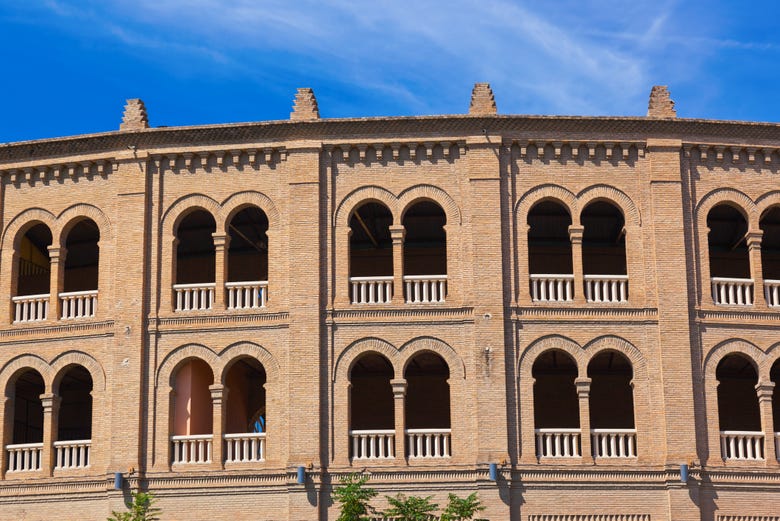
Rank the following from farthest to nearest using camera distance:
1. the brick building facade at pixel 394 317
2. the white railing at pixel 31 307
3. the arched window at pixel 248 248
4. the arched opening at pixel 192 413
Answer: the arched window at pixel 248 248
the white railing at pixel 31 307
the arched opening at pixel 192 413
the brick building facade at pixel 394 317

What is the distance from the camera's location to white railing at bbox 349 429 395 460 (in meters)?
32.1

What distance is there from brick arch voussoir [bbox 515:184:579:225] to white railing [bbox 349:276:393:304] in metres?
3.81

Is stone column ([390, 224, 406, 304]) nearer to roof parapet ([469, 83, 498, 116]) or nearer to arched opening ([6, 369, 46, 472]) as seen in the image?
roof parapet ([469, 83, 498, 116])

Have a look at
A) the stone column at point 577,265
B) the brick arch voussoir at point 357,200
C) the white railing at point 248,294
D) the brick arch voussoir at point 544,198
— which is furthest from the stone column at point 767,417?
the white railing at point 248,294

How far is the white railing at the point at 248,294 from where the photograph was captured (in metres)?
33.4

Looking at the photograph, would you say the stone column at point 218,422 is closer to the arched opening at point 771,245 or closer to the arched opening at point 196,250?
the arched opening at point 196,250

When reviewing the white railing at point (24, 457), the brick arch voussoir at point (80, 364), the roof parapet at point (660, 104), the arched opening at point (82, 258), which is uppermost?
the roof parapet at point (660, 104)

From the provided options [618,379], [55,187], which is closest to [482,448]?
[618,379]

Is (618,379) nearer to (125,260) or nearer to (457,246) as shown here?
(457,246)

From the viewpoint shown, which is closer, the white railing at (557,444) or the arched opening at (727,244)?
the white railing at (557,444)

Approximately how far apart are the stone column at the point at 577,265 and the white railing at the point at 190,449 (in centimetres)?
1011

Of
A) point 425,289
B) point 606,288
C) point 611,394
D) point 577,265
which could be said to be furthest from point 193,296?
point 611,394

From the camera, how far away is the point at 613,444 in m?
32.2

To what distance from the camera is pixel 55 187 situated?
34906 mm
